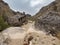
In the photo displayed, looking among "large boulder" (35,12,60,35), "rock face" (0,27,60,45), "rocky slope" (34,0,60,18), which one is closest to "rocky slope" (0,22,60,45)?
"rock face" (0,27,60,45)

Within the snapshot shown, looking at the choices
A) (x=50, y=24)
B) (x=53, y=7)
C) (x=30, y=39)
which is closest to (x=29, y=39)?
(x=30, y=39)

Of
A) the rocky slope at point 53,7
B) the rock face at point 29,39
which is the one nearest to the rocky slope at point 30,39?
the rock face at point 29,39

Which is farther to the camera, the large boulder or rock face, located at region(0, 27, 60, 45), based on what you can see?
the large boulder

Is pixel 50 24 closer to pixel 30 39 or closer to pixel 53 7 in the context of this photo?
pixel 30 39

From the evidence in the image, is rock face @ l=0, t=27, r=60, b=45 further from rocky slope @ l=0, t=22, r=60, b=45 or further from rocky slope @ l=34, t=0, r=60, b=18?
rocky slope @ l=34, t=0, r=60, b=18

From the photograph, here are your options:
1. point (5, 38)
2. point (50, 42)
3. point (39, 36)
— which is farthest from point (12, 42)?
point (50, 42)

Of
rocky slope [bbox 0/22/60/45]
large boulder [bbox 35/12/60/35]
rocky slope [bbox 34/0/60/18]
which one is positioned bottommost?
rocky slope [bbox 0/22/60/45]

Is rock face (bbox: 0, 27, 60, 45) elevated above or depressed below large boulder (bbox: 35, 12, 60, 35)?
below

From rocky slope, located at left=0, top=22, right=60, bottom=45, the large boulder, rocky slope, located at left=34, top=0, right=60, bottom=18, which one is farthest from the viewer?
rocky slope, located at left=34, top=0, right=60, bottom=18

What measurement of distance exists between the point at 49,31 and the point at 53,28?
1060 mm

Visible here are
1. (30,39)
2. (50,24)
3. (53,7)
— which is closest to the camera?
(30,39)

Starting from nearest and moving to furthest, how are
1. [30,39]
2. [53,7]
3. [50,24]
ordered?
[30,39], [50,24], [53,7]

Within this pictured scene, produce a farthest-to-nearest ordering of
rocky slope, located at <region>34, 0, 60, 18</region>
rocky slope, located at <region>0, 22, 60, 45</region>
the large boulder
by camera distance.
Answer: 1. rocky slope, located at <region>34, 0, 60, 18</region>
2. the large boulder
3. rocky slope, located at <region>0, 22, 60, 45</region>

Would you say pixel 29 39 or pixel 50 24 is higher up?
pixel 50 24
